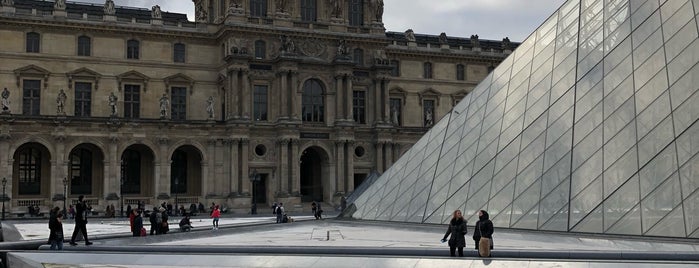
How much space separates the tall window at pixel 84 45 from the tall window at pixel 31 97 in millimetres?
3271

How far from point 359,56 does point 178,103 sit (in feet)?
43.2

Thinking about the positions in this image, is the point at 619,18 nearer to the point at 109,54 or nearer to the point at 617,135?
the point at 617,135

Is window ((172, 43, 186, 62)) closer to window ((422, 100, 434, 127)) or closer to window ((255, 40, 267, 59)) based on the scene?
window ((255, 40, 267, 59))

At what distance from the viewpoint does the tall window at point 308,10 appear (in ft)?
179

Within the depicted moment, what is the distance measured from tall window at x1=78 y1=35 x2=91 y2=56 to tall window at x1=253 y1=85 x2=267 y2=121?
11.1 metres

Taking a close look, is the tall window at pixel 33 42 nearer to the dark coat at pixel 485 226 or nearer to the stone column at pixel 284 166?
the stone column at pixel 284 166

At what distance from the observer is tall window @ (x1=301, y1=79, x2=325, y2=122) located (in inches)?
2110

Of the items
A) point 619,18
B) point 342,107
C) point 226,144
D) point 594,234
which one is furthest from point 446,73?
point 594,234

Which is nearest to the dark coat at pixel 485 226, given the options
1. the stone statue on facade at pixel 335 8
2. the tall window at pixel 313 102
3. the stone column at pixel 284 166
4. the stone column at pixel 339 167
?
the stone column at pixel 284 166

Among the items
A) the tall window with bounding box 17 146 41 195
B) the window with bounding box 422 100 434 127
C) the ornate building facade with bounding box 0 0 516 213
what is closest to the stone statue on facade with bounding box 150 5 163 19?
the ornate building facade with bounding box 0 0 516 213

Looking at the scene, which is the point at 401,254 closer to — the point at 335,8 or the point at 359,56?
the point at 335,8

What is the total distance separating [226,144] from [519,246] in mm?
36441

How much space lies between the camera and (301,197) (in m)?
54.1

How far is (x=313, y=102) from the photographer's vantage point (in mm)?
53875
